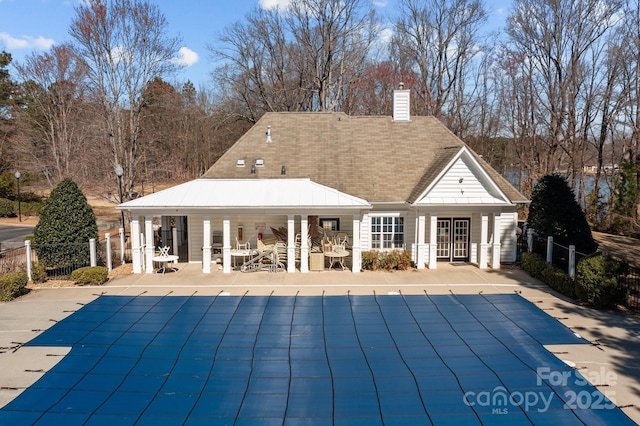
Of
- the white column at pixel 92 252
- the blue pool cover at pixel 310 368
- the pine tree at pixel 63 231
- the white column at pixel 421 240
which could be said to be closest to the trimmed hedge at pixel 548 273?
the blue pool cover at pixel 310 368

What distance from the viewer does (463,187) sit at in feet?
61.6

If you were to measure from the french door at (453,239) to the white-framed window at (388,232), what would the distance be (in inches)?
68.3

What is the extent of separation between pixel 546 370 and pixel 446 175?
34.0 feet

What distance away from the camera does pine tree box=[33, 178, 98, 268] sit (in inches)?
696

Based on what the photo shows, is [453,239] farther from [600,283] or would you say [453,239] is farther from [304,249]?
[600,283]

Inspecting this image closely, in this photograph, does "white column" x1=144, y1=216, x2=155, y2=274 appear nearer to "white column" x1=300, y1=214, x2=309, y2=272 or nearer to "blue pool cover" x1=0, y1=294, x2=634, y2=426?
"blue pool cover" x1=0, y1=294, x2=634, y2=426

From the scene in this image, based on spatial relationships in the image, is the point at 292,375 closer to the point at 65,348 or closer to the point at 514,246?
the point at 65,348

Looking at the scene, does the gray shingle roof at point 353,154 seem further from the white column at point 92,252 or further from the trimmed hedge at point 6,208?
the trimmed hedge at point 6,208

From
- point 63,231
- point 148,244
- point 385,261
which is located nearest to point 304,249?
point 385,261

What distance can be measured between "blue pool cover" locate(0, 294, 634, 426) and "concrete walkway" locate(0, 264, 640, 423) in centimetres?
53

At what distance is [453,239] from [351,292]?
702 cm

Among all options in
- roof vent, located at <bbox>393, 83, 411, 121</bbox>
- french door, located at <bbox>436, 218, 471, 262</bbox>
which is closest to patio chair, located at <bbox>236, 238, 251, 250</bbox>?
french door, located at <bbox>436, 218, 471, 262</bbox>

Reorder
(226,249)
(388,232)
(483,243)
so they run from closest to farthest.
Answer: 1. (226,249)
2. (483,243)
3. (388,232)

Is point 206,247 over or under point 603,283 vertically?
over
